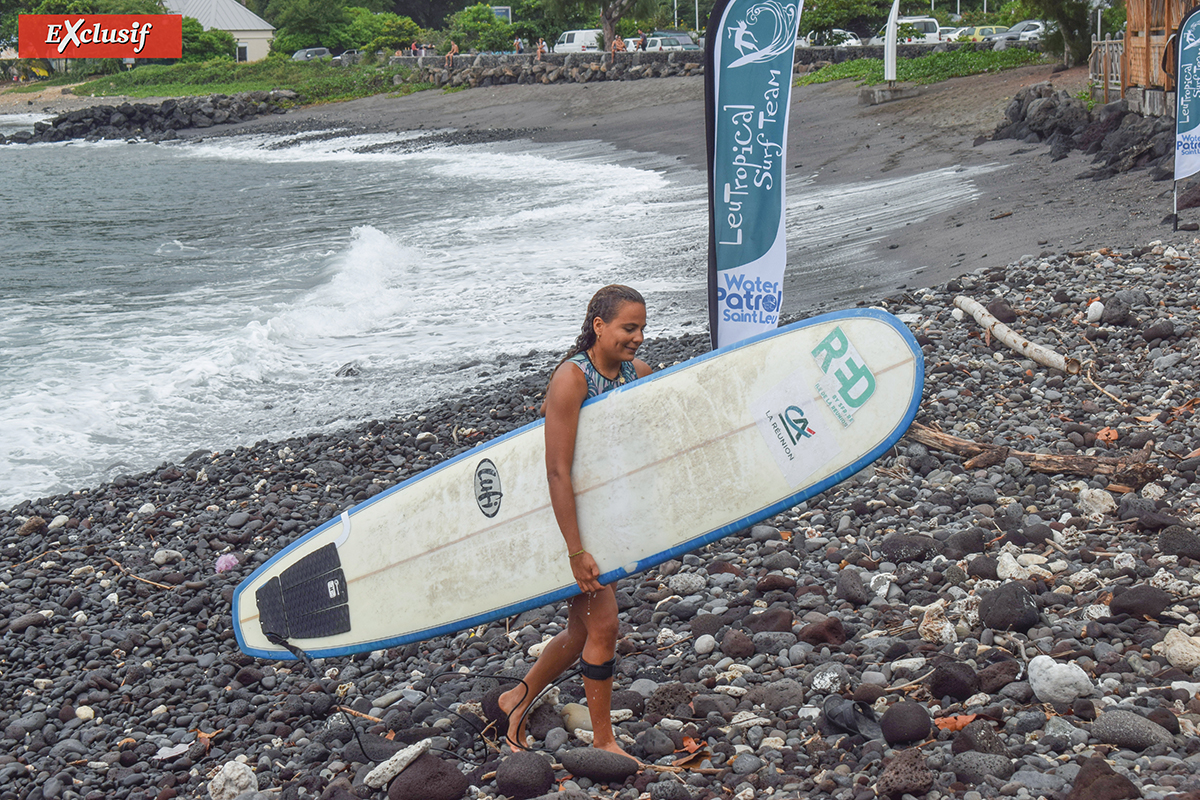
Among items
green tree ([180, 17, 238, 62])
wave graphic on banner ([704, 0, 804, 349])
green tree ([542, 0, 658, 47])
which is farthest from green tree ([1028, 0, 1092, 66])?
green tree ([180, 17, 238, 62])

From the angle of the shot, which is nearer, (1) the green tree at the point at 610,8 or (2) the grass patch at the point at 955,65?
(2) the grass patch at the point at 955,65

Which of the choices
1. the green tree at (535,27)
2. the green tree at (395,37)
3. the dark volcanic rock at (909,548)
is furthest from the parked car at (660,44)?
the dark volcanic rock at (909,548)

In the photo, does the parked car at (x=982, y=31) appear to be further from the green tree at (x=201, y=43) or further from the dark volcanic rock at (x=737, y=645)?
the green tree at (x=201, y=43)

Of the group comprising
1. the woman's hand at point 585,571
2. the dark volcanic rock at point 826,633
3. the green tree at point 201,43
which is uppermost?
the green tree at point 201,43

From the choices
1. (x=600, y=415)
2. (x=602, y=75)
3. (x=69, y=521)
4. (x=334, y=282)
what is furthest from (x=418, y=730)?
(x=602, y=75)

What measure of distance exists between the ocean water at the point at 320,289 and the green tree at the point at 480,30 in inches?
1202

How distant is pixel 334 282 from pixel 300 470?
8355 mm

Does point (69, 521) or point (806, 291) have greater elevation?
point (806, 291)

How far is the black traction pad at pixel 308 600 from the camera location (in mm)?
4238

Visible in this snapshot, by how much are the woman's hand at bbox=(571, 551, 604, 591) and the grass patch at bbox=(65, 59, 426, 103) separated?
54382 millimetres

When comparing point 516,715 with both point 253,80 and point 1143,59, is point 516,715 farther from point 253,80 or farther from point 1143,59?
point 253,80

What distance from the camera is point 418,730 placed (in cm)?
373

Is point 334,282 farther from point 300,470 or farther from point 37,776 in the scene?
point 37,776

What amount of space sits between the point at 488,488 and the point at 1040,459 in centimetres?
293
